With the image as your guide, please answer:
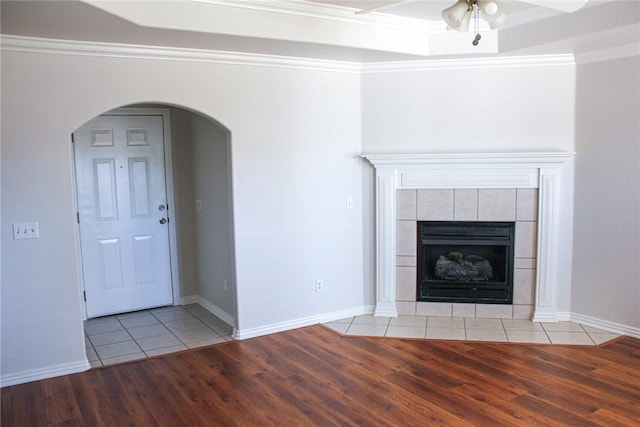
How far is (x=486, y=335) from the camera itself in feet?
14.6

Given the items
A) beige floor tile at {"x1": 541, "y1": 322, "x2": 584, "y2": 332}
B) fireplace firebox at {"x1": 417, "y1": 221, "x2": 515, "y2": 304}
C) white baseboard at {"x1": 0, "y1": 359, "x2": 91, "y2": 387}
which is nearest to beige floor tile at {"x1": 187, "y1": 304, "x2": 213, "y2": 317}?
white baseboard at {"x1": 0, "y1": 359, "x2": 91, "y2": 387}

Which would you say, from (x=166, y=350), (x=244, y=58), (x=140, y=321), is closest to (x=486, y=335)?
(x=166, y=350)

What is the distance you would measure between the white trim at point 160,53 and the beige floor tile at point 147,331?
229cm

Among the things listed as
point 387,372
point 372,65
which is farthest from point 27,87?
point 387,372

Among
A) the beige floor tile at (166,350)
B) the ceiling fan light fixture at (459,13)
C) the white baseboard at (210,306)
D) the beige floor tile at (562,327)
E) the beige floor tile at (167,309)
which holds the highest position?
the ceiling fan light fixture at (459,13)

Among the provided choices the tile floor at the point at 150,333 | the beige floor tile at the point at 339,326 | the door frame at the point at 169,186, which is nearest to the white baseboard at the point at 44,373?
the tile floor at the point at 150,333

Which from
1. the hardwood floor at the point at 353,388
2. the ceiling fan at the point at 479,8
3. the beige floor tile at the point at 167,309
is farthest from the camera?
the beige floor tile at the point at 167,309

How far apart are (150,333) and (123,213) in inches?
48.0

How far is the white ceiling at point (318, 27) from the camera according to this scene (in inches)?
126

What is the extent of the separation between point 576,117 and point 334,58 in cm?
213

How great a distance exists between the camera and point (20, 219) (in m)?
3.57

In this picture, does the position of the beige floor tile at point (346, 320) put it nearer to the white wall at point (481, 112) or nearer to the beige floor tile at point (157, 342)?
the beige floor tile at point (157, 342)

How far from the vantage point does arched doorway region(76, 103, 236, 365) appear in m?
4.48

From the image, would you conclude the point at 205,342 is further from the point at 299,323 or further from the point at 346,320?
the point at 346,320
